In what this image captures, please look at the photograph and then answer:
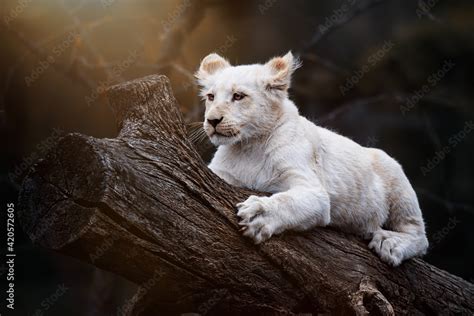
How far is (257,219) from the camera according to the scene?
379 centimetres

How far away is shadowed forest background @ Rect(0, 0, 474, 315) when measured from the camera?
7.72 metres

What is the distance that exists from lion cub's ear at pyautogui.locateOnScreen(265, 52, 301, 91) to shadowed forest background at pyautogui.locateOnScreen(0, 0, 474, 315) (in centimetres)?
269

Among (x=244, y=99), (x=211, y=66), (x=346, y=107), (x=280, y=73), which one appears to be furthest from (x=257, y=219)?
(x=346, y=107)

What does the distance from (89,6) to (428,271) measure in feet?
17.2

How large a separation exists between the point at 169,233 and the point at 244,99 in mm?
1316

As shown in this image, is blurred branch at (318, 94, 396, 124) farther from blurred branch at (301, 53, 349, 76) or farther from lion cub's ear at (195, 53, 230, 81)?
lion cub's ear at (195, 53, 230, 81)

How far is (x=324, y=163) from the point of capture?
4793 millimetres

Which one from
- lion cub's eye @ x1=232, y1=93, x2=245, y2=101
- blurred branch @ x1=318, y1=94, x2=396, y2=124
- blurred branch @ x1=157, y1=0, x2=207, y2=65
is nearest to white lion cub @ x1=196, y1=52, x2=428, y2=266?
lion cub's eye @ x1=232, y1=93, x2=245, y2=101

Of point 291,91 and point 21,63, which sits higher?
point 21,63

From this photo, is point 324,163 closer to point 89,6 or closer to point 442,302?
point 442,302

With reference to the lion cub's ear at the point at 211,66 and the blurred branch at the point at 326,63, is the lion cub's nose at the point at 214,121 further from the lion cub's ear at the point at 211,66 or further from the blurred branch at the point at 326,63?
the blurred branch at the point at 326,63

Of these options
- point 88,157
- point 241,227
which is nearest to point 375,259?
point 241,227

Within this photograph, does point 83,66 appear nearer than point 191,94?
Yes

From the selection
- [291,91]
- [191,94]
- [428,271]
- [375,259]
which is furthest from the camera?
[291,91]
